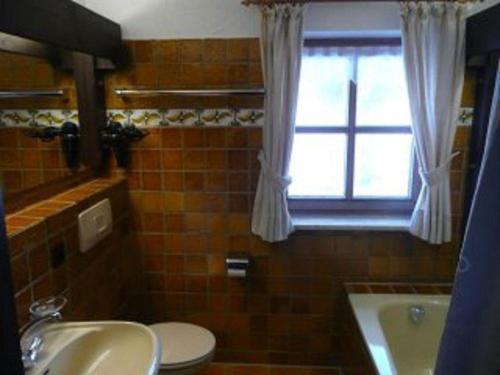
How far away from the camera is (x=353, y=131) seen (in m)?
2.38

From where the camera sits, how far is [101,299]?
1.97 meters

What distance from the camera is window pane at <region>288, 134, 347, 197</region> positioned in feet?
7.96

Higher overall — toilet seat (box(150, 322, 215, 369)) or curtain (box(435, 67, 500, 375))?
curtain (box(435, 67, 500, 375))

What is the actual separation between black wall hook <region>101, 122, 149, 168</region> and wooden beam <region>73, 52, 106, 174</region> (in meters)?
0.04

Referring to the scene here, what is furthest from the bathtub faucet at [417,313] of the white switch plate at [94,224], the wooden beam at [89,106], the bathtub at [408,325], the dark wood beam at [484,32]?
the wooden beam at [89,106]

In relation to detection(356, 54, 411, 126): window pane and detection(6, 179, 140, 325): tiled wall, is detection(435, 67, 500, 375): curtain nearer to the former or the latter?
detection(6, 179, 140, 325): tiled wall

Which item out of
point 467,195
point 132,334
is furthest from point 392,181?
point 132,334

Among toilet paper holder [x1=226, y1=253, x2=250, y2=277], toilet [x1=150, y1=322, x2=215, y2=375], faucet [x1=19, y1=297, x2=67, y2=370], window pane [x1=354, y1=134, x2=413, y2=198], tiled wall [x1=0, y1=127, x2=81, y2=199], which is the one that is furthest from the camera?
window pane [x1=354, y1=134, x2=413, y2=198]

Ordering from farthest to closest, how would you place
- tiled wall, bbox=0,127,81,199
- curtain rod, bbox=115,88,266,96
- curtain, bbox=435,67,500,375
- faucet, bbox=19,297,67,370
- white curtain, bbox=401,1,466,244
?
curtain rod, bbox=115,88,266,96, white curtain, bbox=401,1,466,244, tiled wall, bbox=0,127,81,199, faucet, bbox=19,297,67,370, curtain, bbox=435,67,500,375

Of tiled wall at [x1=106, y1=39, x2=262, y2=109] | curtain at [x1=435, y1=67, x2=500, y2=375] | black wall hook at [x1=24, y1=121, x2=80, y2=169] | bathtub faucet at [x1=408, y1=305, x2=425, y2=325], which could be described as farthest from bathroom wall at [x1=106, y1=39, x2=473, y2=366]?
curtain at [x1=435, y1=67, x2=500, y2=375]

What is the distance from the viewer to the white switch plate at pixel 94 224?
1.73 metres

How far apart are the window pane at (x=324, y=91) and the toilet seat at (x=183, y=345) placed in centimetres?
132

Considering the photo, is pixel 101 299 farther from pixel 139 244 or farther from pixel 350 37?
pixel 350 37

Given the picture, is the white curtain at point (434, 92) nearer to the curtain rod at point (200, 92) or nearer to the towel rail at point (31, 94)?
the curtain rod at point (200, 92)
